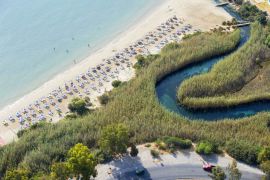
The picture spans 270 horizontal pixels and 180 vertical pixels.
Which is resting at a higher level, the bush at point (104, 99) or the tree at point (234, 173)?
the bush at point (104, 99)

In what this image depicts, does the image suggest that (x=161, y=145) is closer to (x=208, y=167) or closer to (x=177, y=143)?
(x=177, y=143)

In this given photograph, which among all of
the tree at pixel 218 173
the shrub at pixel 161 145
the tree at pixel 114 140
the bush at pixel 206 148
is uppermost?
the tree at pixel 114 140

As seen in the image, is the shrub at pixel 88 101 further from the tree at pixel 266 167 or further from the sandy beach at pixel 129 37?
the tree at pixel 266 167

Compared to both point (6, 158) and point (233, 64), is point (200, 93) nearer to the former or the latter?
point (233, 64)

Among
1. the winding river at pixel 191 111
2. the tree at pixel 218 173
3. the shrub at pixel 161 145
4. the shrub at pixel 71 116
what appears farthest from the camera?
the shrub at pixel 71 116

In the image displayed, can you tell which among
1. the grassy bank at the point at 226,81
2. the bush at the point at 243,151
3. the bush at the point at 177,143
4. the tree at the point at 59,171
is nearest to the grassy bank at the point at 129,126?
the bush at the point at 243,151

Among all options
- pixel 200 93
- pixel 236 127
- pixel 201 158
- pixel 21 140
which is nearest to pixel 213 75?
pixel 200 93

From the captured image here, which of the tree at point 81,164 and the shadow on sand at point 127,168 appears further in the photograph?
the shadow on sand at point 127,168

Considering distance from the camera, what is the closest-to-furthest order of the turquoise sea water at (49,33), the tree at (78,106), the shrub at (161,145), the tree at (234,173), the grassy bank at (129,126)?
the tree at (234,173) < the grassy bank at (129,126) < the shrub at (161,145) < the tree at (78,106) < the turquoise sea water at (49,33)
